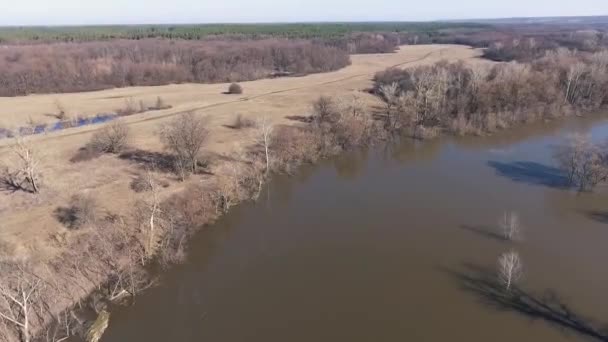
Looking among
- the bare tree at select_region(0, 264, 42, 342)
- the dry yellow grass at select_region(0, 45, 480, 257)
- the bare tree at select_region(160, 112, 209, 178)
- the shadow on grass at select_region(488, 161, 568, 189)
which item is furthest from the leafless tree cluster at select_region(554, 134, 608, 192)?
the bare tree at select_region(0, 264, 42, 342)

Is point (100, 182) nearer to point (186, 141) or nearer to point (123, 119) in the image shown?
point (186, 141)

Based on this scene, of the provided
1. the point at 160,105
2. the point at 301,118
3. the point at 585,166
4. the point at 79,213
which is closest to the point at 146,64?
the point at 160,105

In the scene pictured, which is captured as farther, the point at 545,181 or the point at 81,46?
the point at 81,46

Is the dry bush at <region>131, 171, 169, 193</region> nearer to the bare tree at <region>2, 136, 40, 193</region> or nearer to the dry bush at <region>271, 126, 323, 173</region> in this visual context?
the bare tree at <region>2, 136, 40, 193</region>

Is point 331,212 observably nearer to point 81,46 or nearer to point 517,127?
point 517,127

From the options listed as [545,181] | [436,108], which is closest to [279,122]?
[436,108]

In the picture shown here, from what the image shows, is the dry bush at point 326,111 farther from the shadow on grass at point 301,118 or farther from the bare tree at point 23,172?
the bare tree at point 23,172

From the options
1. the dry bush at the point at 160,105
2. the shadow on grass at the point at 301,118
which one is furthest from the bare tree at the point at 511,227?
the dry bush at the point at 160,105
